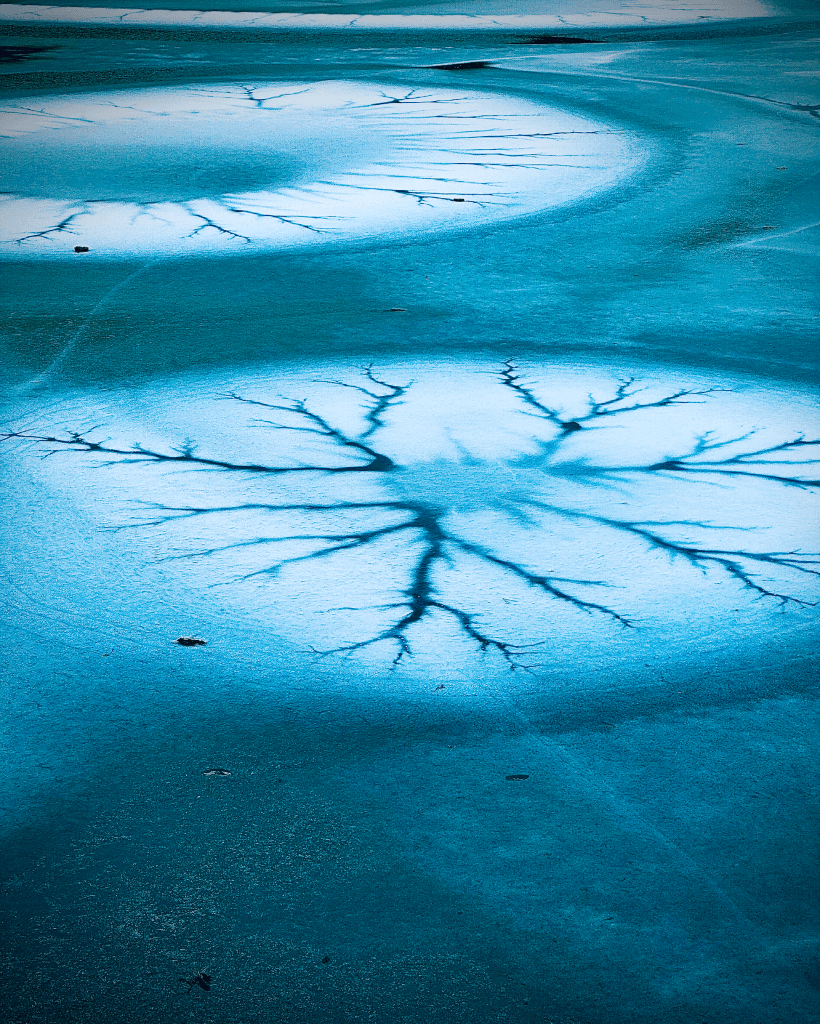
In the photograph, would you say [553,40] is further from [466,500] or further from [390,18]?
[466,500]

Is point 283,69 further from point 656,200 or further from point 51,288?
point 51,288

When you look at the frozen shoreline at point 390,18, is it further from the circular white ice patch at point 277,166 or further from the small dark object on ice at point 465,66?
the circular white ice patch at point 277,166

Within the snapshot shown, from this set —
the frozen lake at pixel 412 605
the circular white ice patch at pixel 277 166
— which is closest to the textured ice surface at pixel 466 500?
the frozen lake at pixel 412 605

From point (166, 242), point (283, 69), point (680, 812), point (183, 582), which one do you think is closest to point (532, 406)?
point (183, 582)

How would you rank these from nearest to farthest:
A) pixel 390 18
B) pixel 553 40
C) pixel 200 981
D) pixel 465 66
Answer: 1. pixel 200 981
2. pixel 465 66
3. pixel 553 40
4. pixel 390 18

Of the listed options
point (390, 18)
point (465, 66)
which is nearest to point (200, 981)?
point (465, 66)

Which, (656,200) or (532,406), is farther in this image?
(656,200)

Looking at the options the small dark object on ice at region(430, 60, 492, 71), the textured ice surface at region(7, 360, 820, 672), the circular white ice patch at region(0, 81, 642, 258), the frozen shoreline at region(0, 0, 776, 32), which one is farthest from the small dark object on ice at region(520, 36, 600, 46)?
the textured ice surface at region(7, 360, 820, 672)
